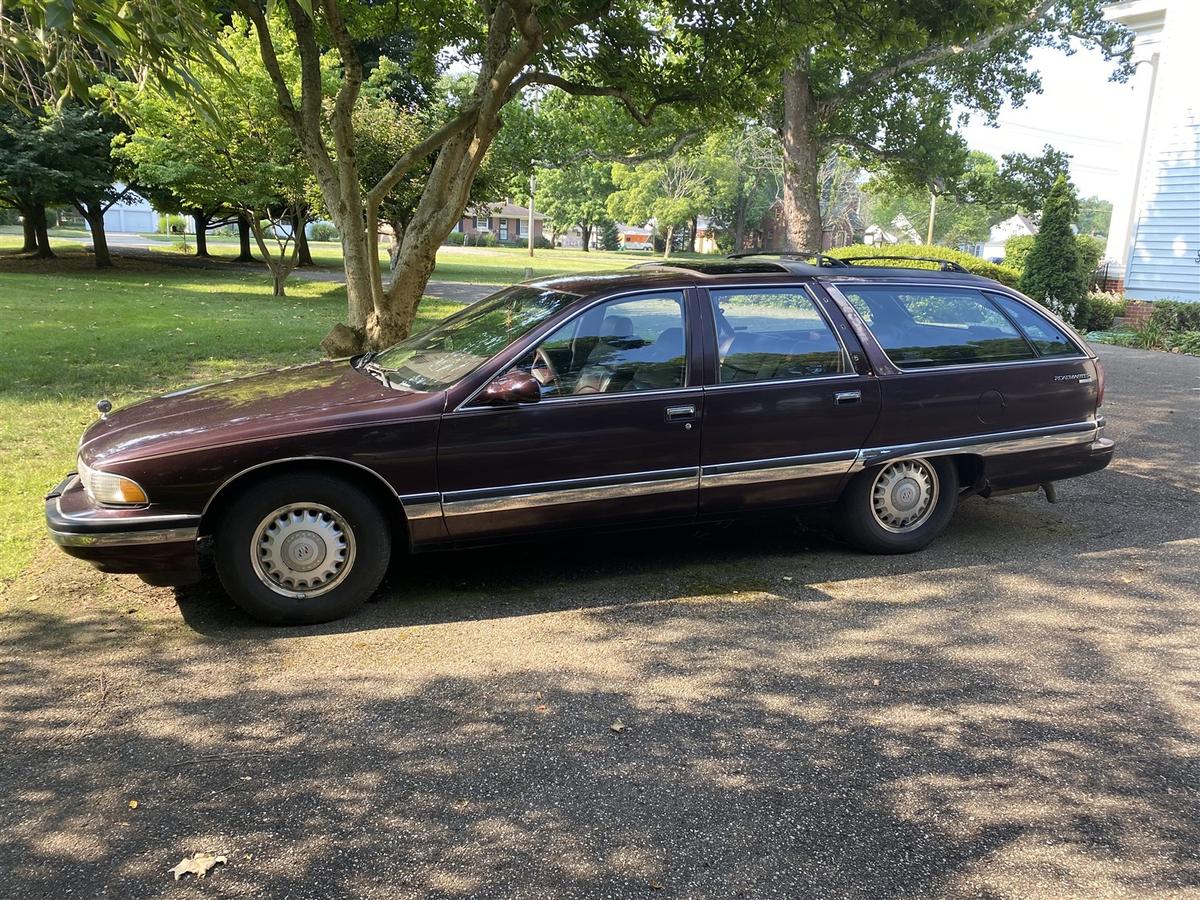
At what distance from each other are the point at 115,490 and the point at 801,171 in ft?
57.5

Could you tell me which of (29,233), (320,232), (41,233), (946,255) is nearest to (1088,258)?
(946,255)

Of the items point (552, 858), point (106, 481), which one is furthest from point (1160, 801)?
point (106, 481)

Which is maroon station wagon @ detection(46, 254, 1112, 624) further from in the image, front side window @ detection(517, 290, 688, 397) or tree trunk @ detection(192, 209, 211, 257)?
tree trunk @ detection(192, 209, 211, 257)

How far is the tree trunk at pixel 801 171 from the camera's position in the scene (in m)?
18.7

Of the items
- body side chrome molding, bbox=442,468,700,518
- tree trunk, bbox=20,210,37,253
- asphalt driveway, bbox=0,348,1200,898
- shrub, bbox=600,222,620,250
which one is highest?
shrub, bbox=600,222,620,250

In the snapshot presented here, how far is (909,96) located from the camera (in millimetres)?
20203

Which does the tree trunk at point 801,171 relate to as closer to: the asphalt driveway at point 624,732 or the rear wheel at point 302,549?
the asphalt driveway at point 624,732

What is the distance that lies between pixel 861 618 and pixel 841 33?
8.42 meters

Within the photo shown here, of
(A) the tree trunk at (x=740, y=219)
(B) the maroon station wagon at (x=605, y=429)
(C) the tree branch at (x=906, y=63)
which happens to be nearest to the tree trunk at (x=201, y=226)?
(C) the tree branch at (x=906, y=63)

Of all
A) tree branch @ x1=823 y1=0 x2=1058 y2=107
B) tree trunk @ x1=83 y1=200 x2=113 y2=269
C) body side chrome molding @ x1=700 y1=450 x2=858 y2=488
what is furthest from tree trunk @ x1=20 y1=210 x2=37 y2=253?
body side chrome molding @ x1=700 y1=450 x2=858 y2=488

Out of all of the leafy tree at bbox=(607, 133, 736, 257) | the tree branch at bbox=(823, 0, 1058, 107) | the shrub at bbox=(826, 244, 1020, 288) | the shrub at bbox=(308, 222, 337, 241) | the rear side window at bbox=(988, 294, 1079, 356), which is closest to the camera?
the rear side window at bbox=(988, 294, 1079, 356)

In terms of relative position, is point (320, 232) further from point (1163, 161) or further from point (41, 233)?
point (1163, 161)

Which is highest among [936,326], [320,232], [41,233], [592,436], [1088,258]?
[320,232]

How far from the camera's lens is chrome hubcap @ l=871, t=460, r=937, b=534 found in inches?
208
